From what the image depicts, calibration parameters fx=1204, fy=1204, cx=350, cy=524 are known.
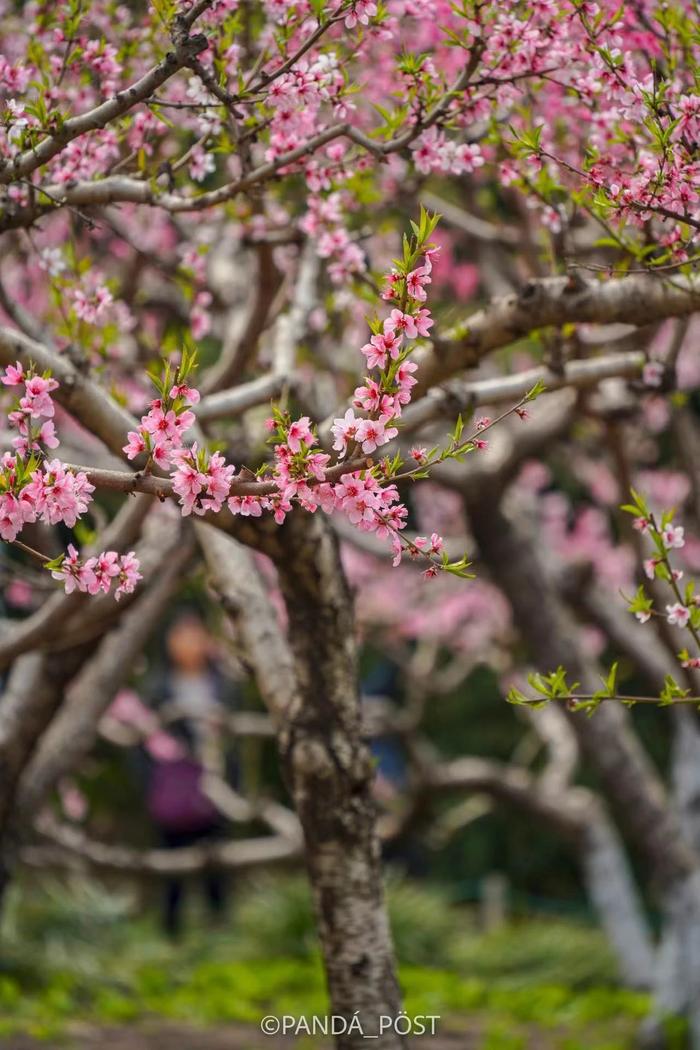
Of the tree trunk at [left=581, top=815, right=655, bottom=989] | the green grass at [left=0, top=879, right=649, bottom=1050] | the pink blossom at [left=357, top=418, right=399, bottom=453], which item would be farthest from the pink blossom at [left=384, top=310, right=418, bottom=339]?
the tree trunk at [left=581, top=815, right=655, bottom=989]

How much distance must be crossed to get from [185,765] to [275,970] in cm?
199

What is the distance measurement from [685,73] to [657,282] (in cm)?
82

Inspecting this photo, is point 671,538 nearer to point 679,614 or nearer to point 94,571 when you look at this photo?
point 679,614

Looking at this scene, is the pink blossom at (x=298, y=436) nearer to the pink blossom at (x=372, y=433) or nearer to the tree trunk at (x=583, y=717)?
the pink blossom at (x=372, y=433)

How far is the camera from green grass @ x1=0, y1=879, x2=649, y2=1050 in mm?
6746

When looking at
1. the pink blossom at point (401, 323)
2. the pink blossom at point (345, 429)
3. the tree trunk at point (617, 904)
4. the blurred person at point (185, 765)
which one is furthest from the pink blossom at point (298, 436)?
the blurred person at point (185, 765)

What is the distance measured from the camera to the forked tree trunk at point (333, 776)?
11.8 feet

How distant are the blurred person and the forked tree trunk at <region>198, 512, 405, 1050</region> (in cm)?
512

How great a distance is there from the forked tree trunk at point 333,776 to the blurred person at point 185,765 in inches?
202

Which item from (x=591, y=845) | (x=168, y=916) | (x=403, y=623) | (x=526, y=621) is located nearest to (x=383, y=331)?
(x=526, y=621)

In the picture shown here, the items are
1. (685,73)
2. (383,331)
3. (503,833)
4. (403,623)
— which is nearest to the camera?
(383,331)

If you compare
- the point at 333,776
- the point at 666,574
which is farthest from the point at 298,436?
the point at 333,776

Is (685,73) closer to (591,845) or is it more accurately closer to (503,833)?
(591,845)

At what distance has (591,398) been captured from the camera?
5438mm
